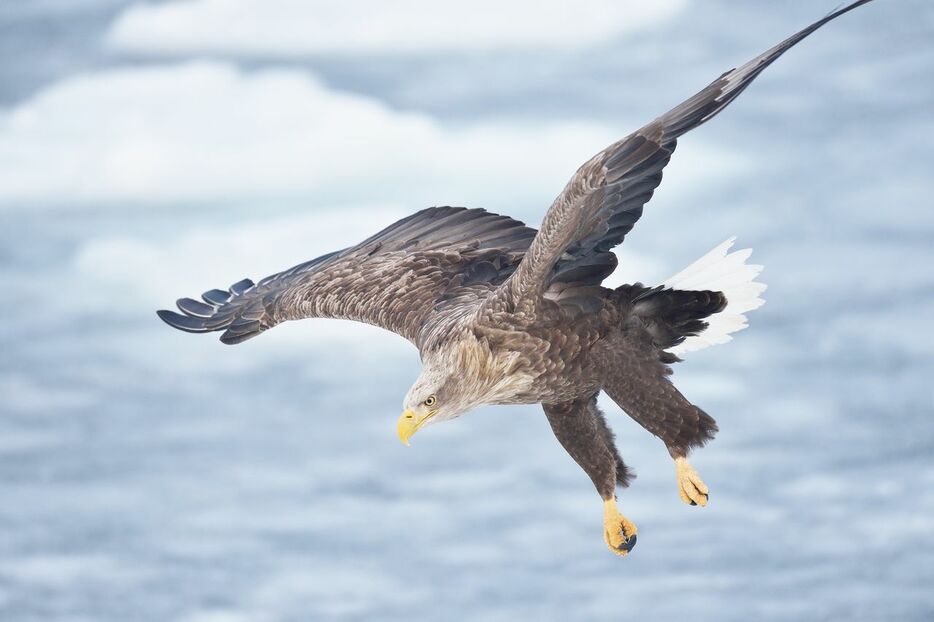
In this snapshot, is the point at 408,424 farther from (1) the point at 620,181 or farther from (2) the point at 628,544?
(2) the point at 628,544

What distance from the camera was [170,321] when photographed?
36.5 feet

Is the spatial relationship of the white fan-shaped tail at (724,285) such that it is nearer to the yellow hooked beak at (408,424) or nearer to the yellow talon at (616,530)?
the yellow talon at (616,530)

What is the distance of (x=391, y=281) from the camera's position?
9.65 m

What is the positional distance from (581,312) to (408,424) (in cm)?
114

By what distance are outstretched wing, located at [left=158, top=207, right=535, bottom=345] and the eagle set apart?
0.05ft

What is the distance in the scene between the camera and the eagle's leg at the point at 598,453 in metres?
8.84

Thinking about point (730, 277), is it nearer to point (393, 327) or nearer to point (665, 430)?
point (665, 430)

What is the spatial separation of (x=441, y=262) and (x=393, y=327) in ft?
1.84

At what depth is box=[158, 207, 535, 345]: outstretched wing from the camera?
930 cm

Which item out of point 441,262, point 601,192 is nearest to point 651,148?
point 601,192

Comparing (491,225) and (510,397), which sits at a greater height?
(491,225)

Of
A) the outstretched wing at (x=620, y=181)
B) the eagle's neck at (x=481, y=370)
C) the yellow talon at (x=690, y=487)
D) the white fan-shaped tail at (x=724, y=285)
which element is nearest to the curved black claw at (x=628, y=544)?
the yellow talon at (x=690, y=487)

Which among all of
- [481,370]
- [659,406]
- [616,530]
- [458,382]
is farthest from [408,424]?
[616,530]

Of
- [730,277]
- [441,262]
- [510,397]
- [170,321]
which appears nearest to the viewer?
[510,397]
